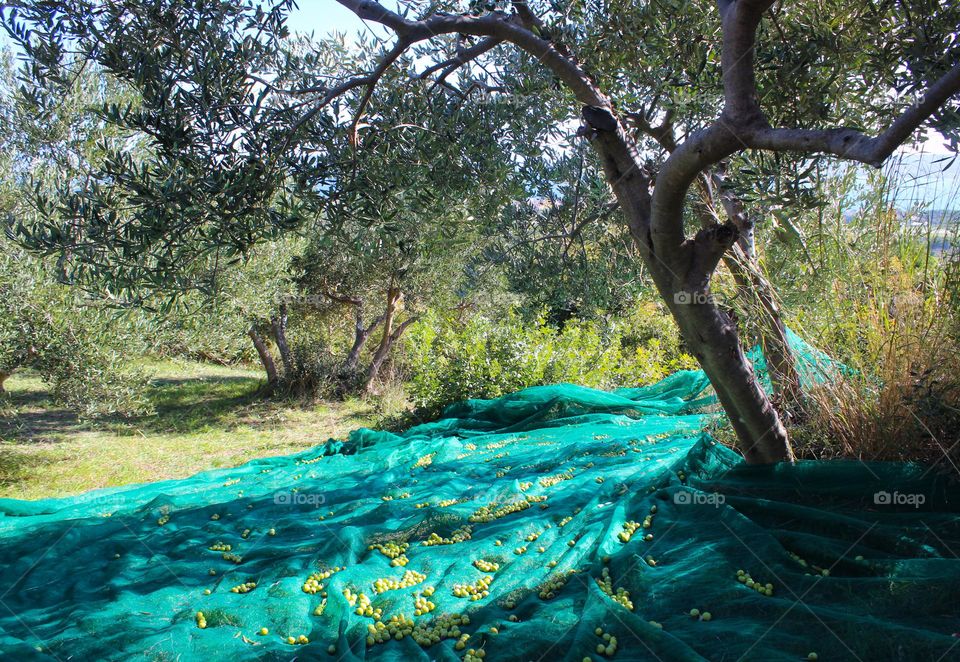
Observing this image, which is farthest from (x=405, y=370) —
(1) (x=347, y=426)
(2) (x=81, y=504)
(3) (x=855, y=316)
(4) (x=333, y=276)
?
(3) (x=855, y=316)

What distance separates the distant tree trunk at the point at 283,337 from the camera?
503 inches

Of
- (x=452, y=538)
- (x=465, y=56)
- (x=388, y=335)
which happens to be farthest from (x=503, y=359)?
(x=465, y=56)

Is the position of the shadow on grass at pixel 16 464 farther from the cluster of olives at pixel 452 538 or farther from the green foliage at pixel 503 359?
the cluster of olives at pixel 452 538

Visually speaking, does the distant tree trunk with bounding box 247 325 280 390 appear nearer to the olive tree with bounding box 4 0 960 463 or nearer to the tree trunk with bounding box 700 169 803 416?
the olive tree with bounding box 4 0 960 463

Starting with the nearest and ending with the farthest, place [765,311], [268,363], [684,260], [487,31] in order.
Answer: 1. [684,260]
2. [487,31]
3. [765,311]
4. [268,363]

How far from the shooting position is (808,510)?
357 cm

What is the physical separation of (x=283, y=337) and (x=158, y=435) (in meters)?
2.99

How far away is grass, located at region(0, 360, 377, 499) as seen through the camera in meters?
8.33

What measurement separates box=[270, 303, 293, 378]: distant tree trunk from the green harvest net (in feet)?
23.4

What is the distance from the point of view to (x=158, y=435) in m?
10.7

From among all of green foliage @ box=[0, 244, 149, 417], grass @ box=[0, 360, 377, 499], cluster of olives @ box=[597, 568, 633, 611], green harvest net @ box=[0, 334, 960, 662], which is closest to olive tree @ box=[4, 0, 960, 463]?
green harvest net @ box=[0, 334, 960, 662]

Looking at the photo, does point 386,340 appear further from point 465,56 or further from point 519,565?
point 519,565

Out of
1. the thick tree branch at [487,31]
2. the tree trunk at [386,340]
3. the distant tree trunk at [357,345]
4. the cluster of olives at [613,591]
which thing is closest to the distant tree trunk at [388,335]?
the tree trunk at [386,340]

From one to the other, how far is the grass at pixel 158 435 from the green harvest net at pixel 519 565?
2924 millimetres
